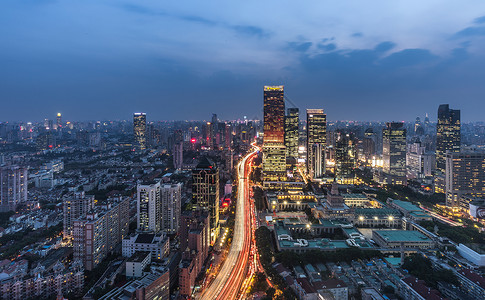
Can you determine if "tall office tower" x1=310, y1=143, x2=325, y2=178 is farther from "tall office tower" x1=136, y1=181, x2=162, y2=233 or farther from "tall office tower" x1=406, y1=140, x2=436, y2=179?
"tall office tower" x1=136, y1=181, x2=162, y2=233

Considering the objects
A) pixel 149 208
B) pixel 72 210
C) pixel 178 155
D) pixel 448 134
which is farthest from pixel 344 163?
pixel 72 210

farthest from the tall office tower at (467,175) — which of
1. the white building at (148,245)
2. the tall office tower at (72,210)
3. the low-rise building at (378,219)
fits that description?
the tall office tower at (72,210)

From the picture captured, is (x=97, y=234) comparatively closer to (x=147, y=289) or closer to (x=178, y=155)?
(x=147, y=289)

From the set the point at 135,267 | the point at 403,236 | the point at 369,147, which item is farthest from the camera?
the point at 369,147

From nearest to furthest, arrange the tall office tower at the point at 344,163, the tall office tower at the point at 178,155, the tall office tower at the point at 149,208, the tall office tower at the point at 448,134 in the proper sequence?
the tall office tower at the point at 149,208, the tall office tower at the point at 344,163, the tall office tower at the point at 448,134, the tall office tower at the point at 178,155

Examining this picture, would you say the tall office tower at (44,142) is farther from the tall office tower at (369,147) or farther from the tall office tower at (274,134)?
the tall office tower at (369,147)

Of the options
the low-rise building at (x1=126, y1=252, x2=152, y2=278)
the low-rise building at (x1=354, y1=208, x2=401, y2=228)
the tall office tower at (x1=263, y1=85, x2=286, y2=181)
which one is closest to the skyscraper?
the low-rise building at (x1=354, y1=208, x2=401, y2=228)

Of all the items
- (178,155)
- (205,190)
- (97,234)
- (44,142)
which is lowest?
(97,234)
